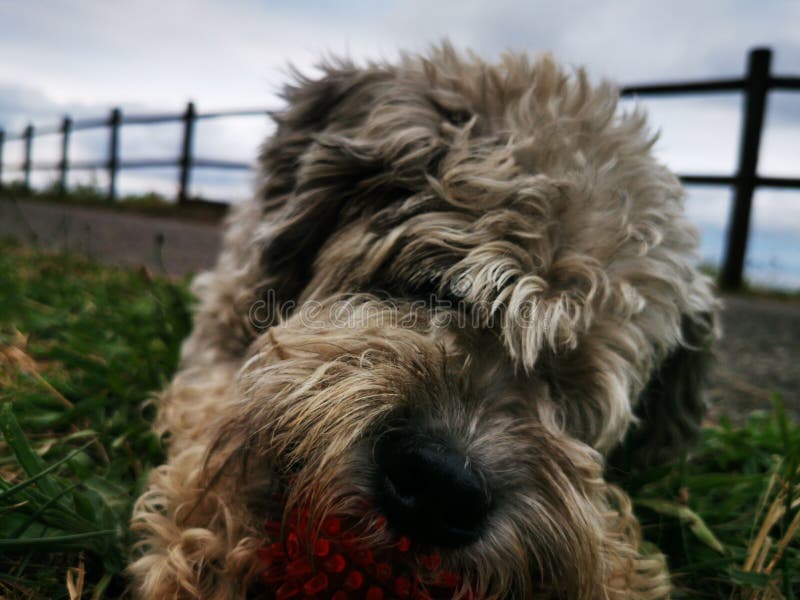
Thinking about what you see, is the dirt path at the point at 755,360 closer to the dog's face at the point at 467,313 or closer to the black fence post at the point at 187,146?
the dog's face at the point at 467,313

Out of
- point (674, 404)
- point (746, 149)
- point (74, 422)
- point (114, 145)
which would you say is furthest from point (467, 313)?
point (114, 145)

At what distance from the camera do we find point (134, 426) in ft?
8.50

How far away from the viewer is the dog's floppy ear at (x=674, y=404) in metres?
2.79

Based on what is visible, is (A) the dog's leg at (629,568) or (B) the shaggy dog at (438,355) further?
(A) the dog's leg at (629,568)

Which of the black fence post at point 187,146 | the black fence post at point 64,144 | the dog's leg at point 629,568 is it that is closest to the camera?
the dog's leg at point 629,568

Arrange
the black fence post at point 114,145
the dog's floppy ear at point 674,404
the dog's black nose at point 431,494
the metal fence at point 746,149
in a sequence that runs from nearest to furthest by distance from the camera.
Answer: the dog's black nose at point 431,494, the dog's floppy ear at point 674,404, the metal fence at point 746,149, the black fence post at point 114,145

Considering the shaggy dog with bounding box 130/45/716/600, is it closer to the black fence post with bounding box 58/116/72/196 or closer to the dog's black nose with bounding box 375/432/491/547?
the dog's black nose with bounding box 375/432/491/547

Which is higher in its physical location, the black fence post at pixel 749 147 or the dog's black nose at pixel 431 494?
the black fence post at pixel 749 147

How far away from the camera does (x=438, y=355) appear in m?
2.00

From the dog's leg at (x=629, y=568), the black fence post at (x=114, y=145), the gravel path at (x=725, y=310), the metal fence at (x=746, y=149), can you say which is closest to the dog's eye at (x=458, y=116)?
the dog's leg at (x=629, y=568)

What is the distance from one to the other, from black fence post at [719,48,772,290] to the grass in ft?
21.2

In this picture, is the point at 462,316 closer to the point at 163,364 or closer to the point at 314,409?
the point at 314,409

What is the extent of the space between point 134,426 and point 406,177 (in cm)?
134

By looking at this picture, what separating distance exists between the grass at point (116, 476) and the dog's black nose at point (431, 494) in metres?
Answer: 0.80
